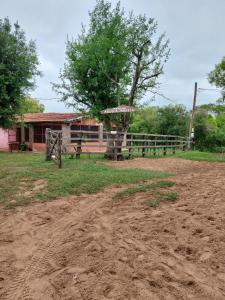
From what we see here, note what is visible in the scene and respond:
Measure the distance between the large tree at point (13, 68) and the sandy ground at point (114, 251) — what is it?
547 inches

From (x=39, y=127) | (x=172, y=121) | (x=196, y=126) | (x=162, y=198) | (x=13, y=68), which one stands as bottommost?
(x=162, y=198)

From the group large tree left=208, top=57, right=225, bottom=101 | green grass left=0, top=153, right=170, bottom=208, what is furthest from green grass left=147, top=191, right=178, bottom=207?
large tree left=208, top=57, right=225, bottom=101

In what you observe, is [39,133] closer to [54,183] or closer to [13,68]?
[13,68]

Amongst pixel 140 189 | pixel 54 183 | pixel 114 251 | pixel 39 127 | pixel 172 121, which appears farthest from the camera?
pixel 172 121

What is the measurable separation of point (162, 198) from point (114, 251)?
2374 millimetres

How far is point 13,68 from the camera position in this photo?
17328 millimetres

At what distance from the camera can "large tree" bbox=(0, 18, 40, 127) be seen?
1680 centimetres

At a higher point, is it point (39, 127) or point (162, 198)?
point (39, 127)

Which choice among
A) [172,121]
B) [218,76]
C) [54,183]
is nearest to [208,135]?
[172,121]

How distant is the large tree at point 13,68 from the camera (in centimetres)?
1680

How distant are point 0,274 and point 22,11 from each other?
648 inches

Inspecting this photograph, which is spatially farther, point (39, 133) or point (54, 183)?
point (39, 133)

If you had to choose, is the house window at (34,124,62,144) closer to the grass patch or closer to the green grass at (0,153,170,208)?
the green grass at (0,153,170,208)

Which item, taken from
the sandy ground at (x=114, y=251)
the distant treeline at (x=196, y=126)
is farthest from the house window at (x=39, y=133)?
the sandy ground at (x=114, y=251)
